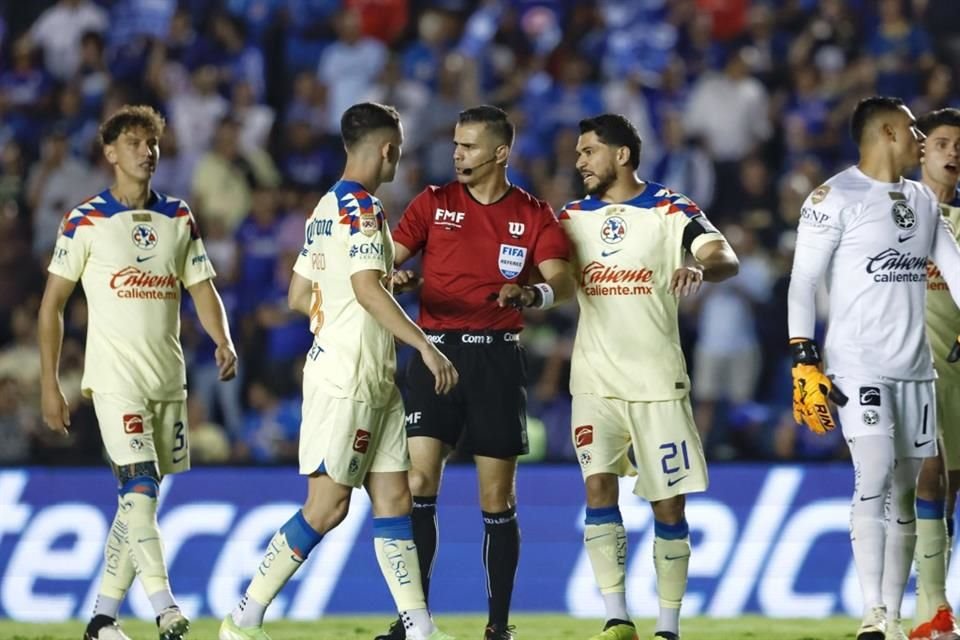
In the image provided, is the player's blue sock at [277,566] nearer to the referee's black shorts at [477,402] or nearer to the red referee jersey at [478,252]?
the referee's black shorts at [477,402]

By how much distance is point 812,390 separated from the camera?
8.76m

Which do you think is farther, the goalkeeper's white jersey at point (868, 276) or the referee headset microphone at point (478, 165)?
the referee headset microphone at point (478, 165)

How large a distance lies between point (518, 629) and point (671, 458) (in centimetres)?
272

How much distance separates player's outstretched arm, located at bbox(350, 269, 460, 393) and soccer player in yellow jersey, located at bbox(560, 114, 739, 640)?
1.29 m

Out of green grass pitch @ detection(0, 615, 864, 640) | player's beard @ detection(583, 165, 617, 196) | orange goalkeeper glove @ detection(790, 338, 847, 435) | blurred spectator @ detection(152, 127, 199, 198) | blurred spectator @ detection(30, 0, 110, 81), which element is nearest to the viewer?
orange goalkeeper glove @ detection(790, 338, 847, 435)

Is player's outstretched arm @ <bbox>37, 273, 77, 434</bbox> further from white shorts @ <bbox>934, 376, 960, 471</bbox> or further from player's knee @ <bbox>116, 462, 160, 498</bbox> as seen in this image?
white shorts @ <bbox>934, 376, 960, 471</bbox>

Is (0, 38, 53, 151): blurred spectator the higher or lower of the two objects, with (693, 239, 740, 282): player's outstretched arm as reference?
higher

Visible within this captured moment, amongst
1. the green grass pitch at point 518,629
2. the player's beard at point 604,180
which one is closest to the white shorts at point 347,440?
the player's beard at point 604,180

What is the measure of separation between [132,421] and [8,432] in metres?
5.63

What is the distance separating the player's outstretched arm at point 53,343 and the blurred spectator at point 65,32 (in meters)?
9.25

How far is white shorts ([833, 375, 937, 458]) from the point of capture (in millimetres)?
8805

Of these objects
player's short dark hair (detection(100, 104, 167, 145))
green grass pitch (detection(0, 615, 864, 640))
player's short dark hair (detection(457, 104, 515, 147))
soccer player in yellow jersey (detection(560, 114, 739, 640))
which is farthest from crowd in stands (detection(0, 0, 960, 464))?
player's short dark hair (detection(457, 104, 515, 147))

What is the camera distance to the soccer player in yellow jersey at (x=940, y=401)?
31.5 feet

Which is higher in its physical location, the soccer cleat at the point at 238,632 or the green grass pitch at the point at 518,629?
the soccer cleat at the point at 238,632
